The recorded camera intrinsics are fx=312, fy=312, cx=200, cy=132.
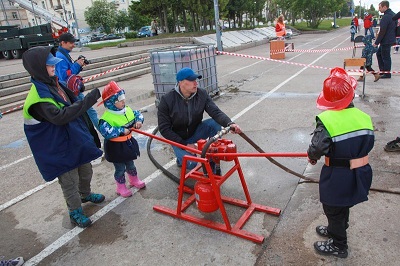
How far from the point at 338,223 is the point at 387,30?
8.04 metres

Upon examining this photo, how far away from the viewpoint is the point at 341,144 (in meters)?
2.26

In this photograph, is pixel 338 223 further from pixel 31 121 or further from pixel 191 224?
pixel 31 121

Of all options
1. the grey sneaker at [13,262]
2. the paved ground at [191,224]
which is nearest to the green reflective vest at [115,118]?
the paved ground at [191,224]

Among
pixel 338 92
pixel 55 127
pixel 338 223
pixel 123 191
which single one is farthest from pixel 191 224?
pixel 338 92

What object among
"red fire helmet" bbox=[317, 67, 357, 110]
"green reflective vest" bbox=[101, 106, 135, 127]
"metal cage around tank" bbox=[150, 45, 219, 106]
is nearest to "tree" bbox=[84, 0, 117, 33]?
"metal cage around tank" bbox=[150, 45, 219, 106]

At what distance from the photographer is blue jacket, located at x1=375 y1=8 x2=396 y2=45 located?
852 cm

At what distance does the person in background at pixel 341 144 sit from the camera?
2246 mm

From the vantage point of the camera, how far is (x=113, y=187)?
418 cm

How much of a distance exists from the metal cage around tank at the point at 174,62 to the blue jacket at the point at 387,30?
16.1 feet

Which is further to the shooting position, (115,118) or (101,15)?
(101,15)

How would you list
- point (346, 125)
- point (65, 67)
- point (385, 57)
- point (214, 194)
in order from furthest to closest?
point (385, 57)
point (65, 67)
point (214, 194)
point (346, 125)

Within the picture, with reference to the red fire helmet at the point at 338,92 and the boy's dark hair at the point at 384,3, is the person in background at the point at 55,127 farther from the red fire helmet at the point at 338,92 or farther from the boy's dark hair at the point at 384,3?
the boy's dark hair at the point at 384,3

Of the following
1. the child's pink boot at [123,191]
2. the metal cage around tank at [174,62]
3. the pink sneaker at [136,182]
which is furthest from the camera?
the metal cage around tank at [174,62]

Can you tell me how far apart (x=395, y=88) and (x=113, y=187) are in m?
7.26
